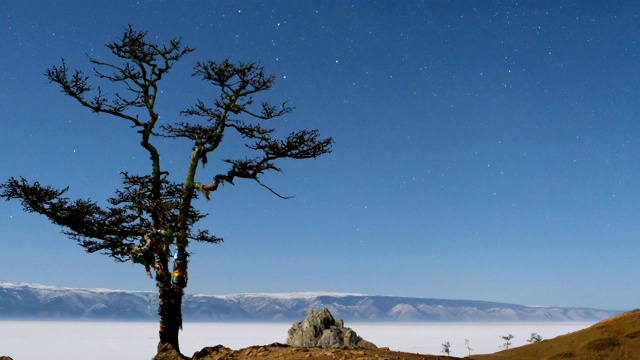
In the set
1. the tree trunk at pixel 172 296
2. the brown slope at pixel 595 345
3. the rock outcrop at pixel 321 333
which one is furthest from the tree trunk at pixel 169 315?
the rock outcrop at pixel 321 333

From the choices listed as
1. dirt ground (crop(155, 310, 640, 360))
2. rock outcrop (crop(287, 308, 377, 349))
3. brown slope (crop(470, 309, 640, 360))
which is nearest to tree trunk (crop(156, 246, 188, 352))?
dirt ground (crop(155, 310, 640, 360))

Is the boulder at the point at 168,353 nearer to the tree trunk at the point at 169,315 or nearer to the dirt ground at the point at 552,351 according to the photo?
the dirt ground at the point at 552,351

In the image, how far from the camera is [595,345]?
1816cm

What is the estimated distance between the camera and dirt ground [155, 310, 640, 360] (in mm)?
16578

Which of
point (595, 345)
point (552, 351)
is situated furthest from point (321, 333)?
point (595, 345)

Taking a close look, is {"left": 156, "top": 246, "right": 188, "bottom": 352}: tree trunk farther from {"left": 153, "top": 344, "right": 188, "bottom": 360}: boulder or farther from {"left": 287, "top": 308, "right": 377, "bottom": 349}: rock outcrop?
{"left": 287, "top": 308, "right": 377, "bottom": 349}: rock outcrop

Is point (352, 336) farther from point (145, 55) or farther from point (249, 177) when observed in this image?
point (145, 55)

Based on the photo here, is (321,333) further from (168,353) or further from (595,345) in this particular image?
(595,345)

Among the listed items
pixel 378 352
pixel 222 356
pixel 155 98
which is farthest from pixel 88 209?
pixel 378 352

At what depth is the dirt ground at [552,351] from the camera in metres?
16.6

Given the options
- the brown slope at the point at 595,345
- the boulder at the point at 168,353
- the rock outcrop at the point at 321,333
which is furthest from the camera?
the rock outcrop at the point at 321,333

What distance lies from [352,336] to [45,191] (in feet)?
61.4

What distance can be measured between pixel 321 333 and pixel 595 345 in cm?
1791

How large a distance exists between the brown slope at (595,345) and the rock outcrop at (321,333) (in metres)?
13.0
